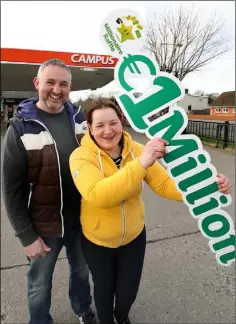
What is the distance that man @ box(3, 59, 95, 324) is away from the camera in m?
1.52

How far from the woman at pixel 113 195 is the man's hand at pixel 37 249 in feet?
0.82

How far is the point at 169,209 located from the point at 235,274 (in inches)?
63.4

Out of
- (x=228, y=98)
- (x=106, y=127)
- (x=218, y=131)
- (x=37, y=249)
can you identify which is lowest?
(x=37, y=249)

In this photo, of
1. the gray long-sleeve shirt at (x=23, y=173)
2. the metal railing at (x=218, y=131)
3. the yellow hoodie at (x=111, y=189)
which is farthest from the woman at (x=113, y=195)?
the metal railing at (x=218, y=131)

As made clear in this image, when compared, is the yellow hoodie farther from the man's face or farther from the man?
the man's face

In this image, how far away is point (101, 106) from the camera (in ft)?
4.65

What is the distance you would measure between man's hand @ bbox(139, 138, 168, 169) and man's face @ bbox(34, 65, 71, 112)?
0.64 meters

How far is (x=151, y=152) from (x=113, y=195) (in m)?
0.26

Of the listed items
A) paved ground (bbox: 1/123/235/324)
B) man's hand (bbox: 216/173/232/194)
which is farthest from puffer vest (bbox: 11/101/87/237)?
man's hand (bbox: 216/173/232/194)

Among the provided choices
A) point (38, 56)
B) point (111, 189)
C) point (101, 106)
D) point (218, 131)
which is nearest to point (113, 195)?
point (111, 189)

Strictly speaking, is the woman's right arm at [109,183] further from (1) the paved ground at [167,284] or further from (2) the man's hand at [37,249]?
(2) the man's hand at [37,249]

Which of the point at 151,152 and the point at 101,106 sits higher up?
the point at 101,106

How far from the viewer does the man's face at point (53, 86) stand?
1516 millimetres

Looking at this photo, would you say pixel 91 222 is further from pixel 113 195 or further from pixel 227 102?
pixel 227 102
